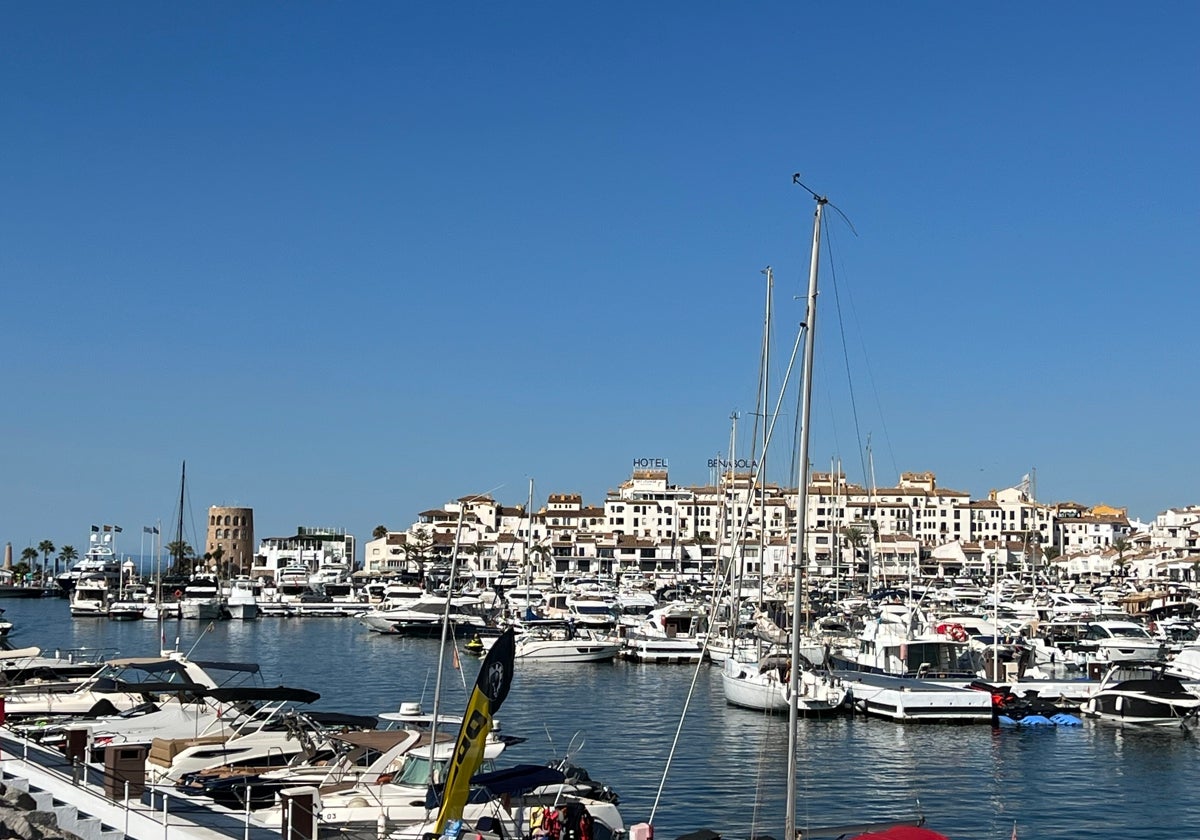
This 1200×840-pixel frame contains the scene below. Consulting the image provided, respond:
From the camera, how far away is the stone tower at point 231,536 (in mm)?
175625

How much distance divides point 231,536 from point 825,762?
5860 inches

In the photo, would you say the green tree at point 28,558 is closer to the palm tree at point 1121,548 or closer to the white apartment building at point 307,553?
the white apartment building at point 307,553

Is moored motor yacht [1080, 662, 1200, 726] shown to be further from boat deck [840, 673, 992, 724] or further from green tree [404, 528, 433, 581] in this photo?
green tree [404, 528, 433, 581]

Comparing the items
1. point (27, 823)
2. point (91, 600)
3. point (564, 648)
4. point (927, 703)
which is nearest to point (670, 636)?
point (564, 648)

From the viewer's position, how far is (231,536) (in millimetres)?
176500

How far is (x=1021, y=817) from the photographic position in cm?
3173

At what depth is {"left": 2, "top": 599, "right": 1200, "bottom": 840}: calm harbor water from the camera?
3133cm

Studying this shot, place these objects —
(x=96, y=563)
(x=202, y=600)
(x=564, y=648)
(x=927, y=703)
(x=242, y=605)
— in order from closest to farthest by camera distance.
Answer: (x=927, y=703) → (x=564, y=648) → (x=242, y=605) → (x=202, y=600) → (x=96, y=563)

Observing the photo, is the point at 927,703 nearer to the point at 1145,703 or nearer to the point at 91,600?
the point at 1145,703

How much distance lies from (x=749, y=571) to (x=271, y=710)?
8661 centimetres

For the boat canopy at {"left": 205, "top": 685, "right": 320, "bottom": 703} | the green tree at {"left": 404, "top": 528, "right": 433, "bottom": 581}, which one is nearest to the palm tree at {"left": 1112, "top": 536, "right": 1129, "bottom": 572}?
the green tree at {"left": 404, "top": 528, "right": 433, "bottom": 581}

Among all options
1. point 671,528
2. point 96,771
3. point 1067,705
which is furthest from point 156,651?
point 671,528

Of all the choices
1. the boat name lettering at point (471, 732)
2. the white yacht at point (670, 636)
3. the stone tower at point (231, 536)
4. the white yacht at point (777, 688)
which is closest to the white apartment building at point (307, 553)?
the stone tower at point (231, 536)

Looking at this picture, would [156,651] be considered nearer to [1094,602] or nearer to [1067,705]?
[1067,705]
